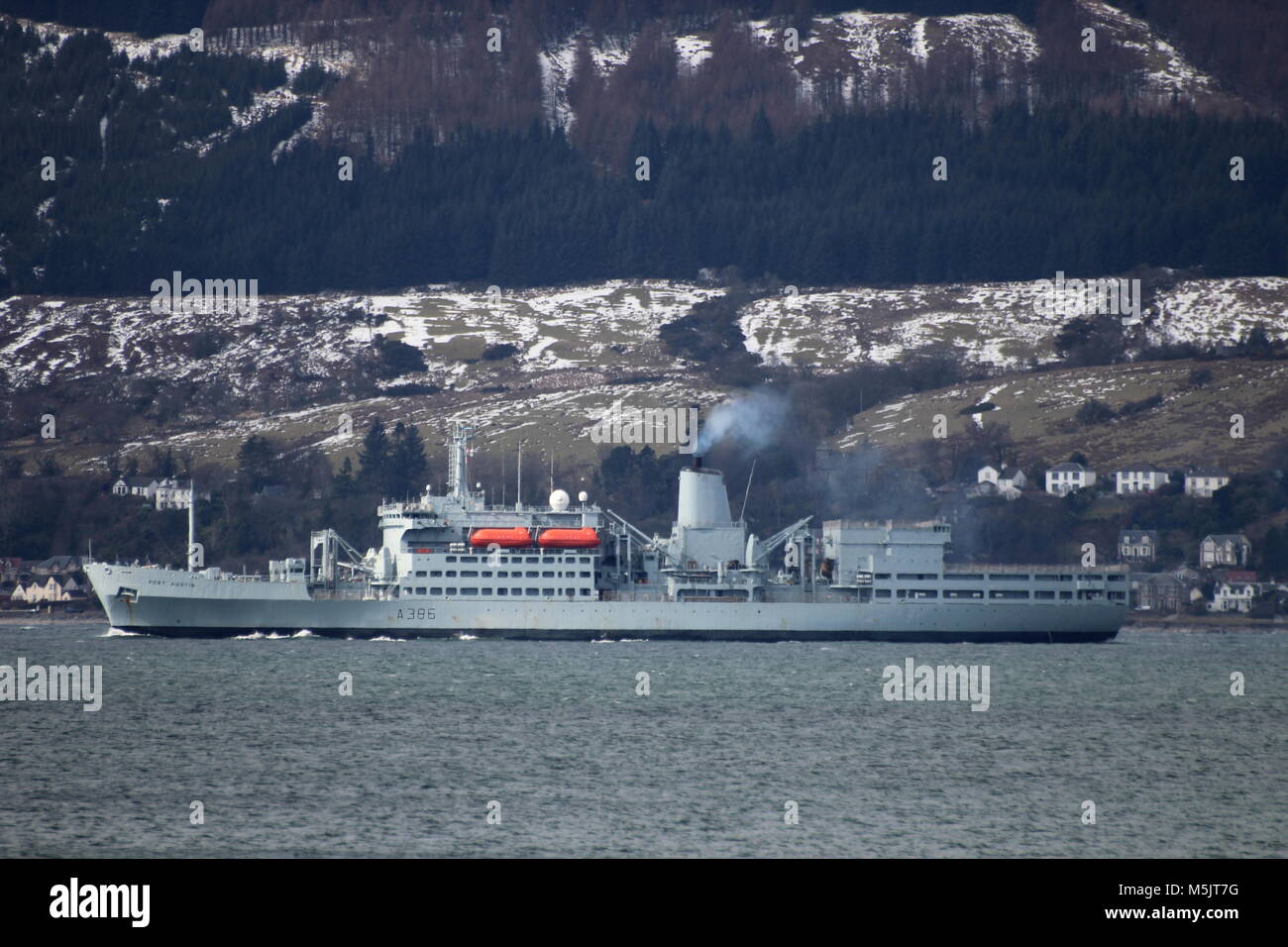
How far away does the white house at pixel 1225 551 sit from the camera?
128m

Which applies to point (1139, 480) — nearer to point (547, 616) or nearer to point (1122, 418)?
point (1122, 418)

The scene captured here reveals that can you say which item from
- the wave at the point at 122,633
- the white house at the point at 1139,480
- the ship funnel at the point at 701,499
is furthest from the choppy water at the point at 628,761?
the white house at the point at 1139,480

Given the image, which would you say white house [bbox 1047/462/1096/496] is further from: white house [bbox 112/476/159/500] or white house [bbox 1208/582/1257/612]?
white house [bbox 112/476/159/500]

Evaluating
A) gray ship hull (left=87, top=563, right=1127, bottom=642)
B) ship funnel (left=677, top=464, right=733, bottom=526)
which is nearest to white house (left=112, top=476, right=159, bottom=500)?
gray ship hull (left=87, top=563, right=1127, bottom=642)

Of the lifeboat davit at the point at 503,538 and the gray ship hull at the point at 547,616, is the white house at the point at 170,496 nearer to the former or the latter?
the gray ship hull at the point at 547,616

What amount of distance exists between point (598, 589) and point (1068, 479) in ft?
237

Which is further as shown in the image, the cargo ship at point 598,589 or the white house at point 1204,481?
the white house at point 1204,481

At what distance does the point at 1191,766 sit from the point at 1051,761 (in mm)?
3588

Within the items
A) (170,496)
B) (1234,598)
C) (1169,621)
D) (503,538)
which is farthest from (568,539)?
(170,496)

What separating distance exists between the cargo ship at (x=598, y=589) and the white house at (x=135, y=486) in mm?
65778

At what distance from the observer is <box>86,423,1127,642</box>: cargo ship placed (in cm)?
8294

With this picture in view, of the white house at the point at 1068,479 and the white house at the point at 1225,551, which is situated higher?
the white house at the point at 1068,479

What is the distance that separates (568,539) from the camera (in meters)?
84.1

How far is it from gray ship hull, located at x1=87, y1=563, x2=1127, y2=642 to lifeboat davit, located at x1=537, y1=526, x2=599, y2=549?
2680mm
